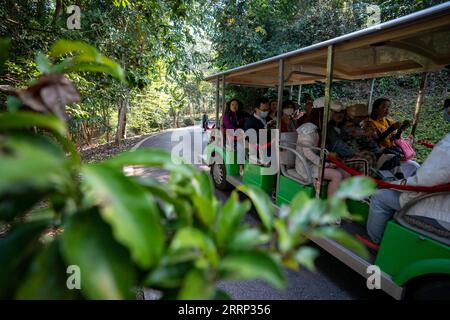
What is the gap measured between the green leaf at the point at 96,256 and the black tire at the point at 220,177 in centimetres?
494

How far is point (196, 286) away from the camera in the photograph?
593 millimetres

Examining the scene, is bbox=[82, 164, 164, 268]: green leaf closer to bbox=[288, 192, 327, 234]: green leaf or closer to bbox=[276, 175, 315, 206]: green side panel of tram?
bbox=[288, 192, 327, 234]: green leaf

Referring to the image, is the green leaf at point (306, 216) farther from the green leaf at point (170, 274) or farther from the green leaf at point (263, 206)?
the green leaf at point (170, 274)

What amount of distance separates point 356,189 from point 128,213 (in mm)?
586

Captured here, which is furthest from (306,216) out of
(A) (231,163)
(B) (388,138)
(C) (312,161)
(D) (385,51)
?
(A) (231,163)

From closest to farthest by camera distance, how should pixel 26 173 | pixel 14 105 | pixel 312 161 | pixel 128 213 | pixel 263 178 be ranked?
pixel 26 173, pixel 128 213, pixel 14 105, pixel 312 161, pixel 263 178

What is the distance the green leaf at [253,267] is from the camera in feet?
1.86

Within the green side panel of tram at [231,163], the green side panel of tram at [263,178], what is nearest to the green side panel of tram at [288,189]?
the green side panel of tram at [263,178]

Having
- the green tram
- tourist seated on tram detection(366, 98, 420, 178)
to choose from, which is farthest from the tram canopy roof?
tourist seated on tram detection(366, 98, 420, 178)

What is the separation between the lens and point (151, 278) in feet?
1.92

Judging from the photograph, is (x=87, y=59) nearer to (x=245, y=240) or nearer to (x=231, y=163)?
(x=245, y=240)
